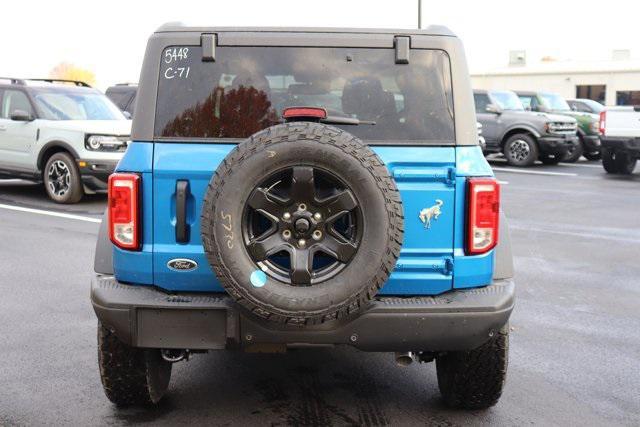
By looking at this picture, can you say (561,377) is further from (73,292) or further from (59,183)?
(59,183)

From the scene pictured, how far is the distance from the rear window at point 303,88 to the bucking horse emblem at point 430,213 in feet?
1.08

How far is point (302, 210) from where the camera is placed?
351 cm

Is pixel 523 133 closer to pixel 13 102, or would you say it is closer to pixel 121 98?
pixel 121 98

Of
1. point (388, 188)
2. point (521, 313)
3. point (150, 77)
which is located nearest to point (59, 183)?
point (521, 313)

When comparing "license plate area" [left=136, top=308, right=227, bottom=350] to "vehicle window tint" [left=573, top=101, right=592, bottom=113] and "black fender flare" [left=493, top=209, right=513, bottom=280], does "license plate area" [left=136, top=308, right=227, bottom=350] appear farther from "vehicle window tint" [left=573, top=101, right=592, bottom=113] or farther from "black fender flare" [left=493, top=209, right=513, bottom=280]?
"vehicle window tint" [left=573, top=101, right=592, bottom=113]

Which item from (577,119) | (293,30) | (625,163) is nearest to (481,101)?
(577,119)

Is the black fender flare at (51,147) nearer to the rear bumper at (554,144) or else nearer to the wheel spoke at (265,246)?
the wheel spoke at (265,246)

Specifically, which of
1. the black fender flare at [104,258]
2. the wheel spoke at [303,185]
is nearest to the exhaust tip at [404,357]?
the wheel spoke at [303,185]

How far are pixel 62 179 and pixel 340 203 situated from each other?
9504 mm

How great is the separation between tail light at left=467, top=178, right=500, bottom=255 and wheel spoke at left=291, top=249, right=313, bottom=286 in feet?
2.69

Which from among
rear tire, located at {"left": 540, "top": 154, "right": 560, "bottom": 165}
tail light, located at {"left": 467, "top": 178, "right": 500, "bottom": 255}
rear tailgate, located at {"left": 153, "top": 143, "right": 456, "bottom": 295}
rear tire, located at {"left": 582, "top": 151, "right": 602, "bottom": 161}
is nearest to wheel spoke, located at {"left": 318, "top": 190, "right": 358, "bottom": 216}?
rear tailgate, located at {"left": 153, "top": 143, "right": 456, "bottom": 295}

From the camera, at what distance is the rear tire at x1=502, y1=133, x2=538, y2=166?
19.7m

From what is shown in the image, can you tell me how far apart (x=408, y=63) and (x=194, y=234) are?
1296mm

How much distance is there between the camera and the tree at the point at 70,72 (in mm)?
127838
